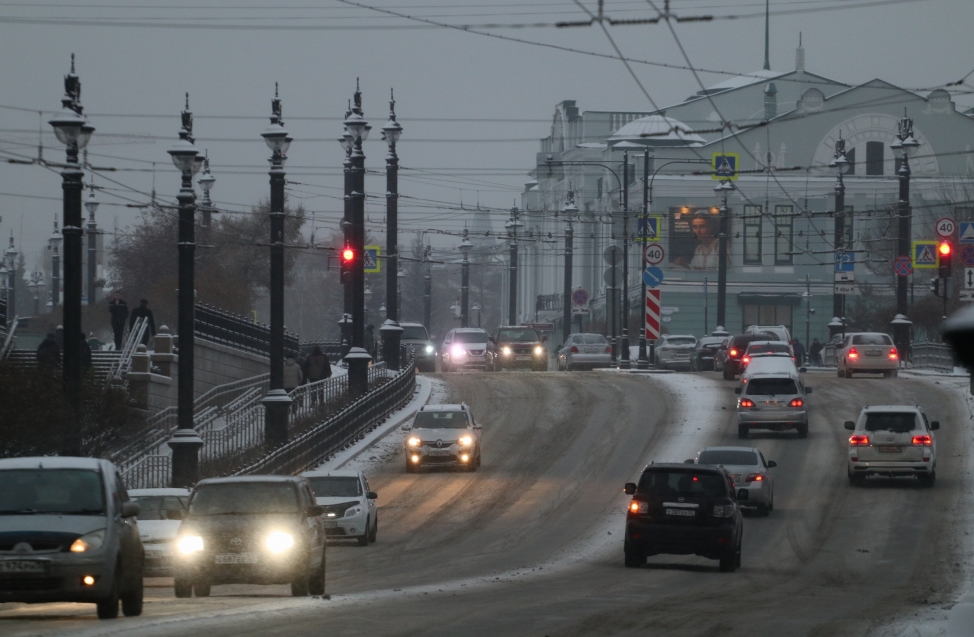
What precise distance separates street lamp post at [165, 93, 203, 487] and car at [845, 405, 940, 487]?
14.5m

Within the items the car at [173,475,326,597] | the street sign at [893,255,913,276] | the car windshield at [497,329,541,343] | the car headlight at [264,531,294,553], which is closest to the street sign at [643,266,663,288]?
the street sign at [893,255,913,276]

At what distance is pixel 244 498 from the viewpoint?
724 inches

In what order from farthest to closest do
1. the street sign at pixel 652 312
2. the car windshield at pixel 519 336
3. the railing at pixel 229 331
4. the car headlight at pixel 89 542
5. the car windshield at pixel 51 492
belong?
the car windshield at pixel 519 336
the street sign at pixel 652 312
the railing at pixel 229 331
the car windshield at pixel 51 492
the car headlight at pixel 89 542

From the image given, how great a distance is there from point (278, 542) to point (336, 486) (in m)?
8.93

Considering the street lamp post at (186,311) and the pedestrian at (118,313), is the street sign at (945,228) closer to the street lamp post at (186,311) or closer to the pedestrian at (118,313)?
the pedestrian at (118,313)

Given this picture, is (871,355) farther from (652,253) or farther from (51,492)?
(51,492)

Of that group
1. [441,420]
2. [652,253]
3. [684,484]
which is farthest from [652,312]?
[684,484]

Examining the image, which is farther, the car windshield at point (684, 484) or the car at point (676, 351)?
the car at point (676, 351)

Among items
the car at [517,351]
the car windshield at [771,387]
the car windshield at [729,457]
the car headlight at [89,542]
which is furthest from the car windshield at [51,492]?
the car at [517,351]

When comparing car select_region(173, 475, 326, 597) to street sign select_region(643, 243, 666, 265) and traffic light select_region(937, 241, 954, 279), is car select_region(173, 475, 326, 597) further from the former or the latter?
street sign select_region(643, 243, 666, 265)

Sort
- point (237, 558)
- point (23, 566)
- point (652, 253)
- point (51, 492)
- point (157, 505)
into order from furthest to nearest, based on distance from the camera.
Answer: point (652, 253)
point (157, 505)
point (237, 558)
point (51, 492)
point (23, 566)

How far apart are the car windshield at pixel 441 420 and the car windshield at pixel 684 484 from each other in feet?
46.8

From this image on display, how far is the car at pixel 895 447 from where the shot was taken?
33.2 metres

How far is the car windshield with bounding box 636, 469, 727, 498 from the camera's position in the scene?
2270 cm
